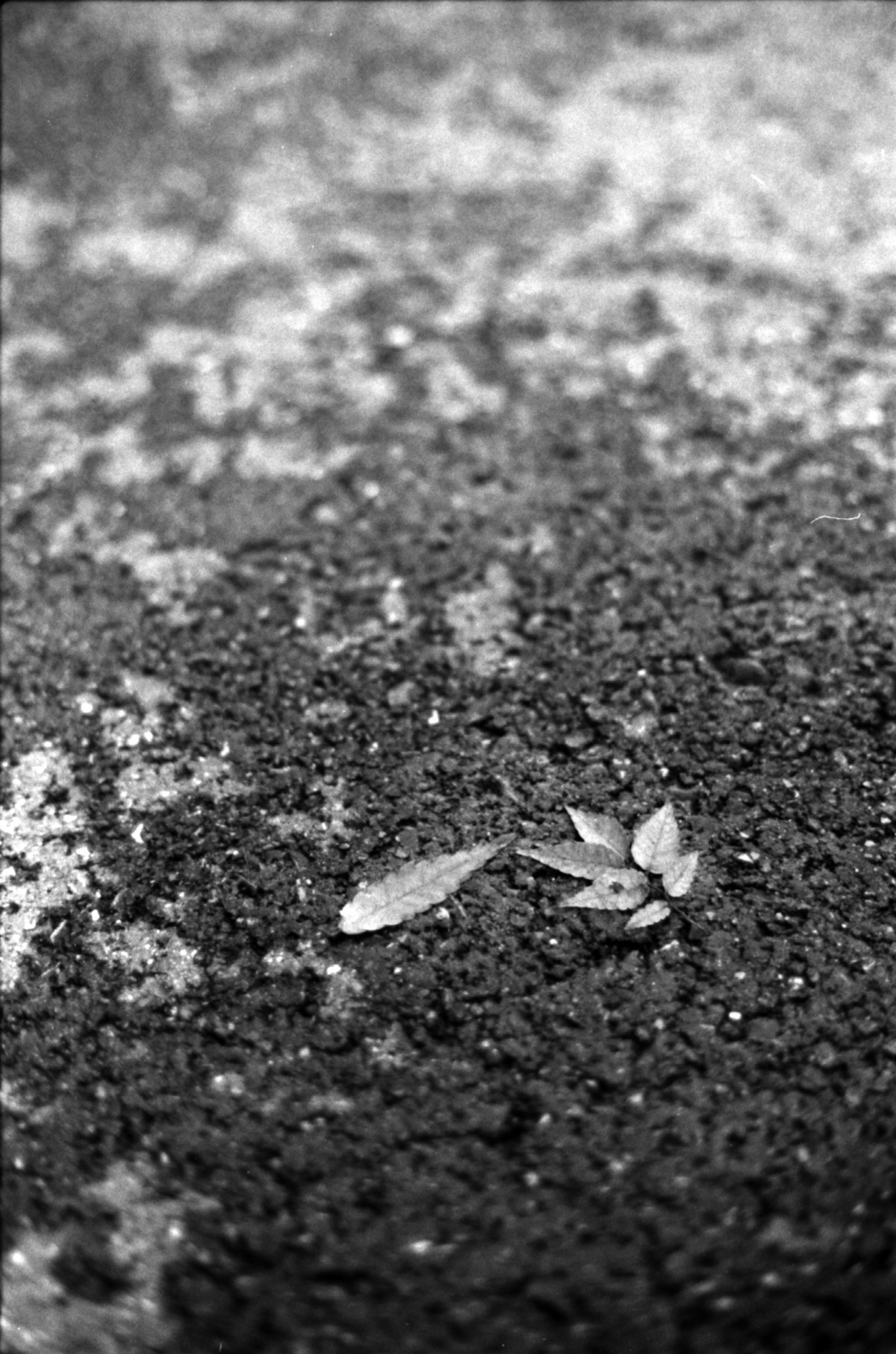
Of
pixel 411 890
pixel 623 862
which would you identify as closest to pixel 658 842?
pixel 623 862

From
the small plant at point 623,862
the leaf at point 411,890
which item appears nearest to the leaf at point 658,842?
the small plant at point 623,862

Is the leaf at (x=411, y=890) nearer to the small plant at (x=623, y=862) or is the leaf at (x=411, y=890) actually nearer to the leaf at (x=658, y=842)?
the small plant at (x=623, y=862)

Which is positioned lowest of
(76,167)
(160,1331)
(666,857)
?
(160,1331)

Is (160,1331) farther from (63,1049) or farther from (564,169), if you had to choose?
(564,169)

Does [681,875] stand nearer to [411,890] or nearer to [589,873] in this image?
[589,873]

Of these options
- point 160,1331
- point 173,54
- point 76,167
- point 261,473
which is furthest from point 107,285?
point 160,1331

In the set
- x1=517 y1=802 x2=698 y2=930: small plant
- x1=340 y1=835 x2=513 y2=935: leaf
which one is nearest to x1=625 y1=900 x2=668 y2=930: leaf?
x1=517 y1=802 x2=698 y2=930: small plant
